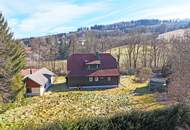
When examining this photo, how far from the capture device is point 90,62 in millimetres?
51500

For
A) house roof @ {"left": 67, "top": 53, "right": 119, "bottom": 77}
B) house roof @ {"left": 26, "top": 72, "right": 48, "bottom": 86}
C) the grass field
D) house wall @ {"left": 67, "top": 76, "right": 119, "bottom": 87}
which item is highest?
house roof @ {"left": 67, "top": 53, "right": 119, "bottom": 77}

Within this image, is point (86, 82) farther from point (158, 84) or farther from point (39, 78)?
point (158, 84)

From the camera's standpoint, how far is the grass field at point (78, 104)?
30906 mm

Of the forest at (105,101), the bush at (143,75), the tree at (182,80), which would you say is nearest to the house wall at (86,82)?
the forest at (105,101)

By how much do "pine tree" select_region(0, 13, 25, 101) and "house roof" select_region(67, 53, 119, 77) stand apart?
906cm

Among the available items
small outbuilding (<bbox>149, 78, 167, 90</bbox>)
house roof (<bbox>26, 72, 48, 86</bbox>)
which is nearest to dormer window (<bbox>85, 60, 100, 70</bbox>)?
house roof (<bbox>26, 72, 48, 86</bbox>)

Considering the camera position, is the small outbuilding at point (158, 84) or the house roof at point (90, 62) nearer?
the small outbuilding at point (158, 84)

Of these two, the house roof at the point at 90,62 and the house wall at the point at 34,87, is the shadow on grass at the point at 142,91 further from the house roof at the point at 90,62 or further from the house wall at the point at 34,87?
the house wall at the point at 34,87

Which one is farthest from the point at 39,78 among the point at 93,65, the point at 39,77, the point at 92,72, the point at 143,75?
the point at 143,75

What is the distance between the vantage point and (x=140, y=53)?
3004 inches

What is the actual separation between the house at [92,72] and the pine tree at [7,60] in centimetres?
905

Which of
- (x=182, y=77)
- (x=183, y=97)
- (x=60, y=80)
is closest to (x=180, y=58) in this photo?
(x=182, y=77)

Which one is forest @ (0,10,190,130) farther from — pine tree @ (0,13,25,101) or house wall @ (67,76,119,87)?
house wall @ (67,76,119,87)

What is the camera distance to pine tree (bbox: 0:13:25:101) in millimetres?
35781
